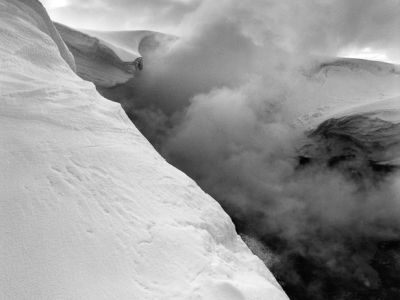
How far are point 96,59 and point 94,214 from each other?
11764mm

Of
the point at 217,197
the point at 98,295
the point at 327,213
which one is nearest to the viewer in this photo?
the point at 98,295

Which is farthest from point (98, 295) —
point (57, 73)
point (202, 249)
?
point (57, 73)

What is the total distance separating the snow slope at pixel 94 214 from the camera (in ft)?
6.62

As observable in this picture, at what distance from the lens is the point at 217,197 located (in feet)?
67.4

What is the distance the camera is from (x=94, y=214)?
8.07ft

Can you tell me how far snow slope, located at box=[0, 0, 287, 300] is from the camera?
6.62 feet

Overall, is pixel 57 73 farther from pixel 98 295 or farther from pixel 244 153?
pixel 244 153

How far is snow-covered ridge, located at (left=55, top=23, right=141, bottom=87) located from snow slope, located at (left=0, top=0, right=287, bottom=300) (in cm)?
940

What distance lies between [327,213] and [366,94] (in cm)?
591

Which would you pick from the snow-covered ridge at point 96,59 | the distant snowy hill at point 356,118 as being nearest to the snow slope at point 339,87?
the distant snowy hill at point 356,118

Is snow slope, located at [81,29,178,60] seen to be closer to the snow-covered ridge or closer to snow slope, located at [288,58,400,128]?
the snow-covered ridge

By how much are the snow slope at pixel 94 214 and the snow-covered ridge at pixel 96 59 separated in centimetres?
940

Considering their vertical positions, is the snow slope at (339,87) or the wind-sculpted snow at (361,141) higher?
the snow slope at (339,87)

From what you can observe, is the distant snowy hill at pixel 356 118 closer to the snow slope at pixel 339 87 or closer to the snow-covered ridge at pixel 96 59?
the snow slope at pixel 339 87
